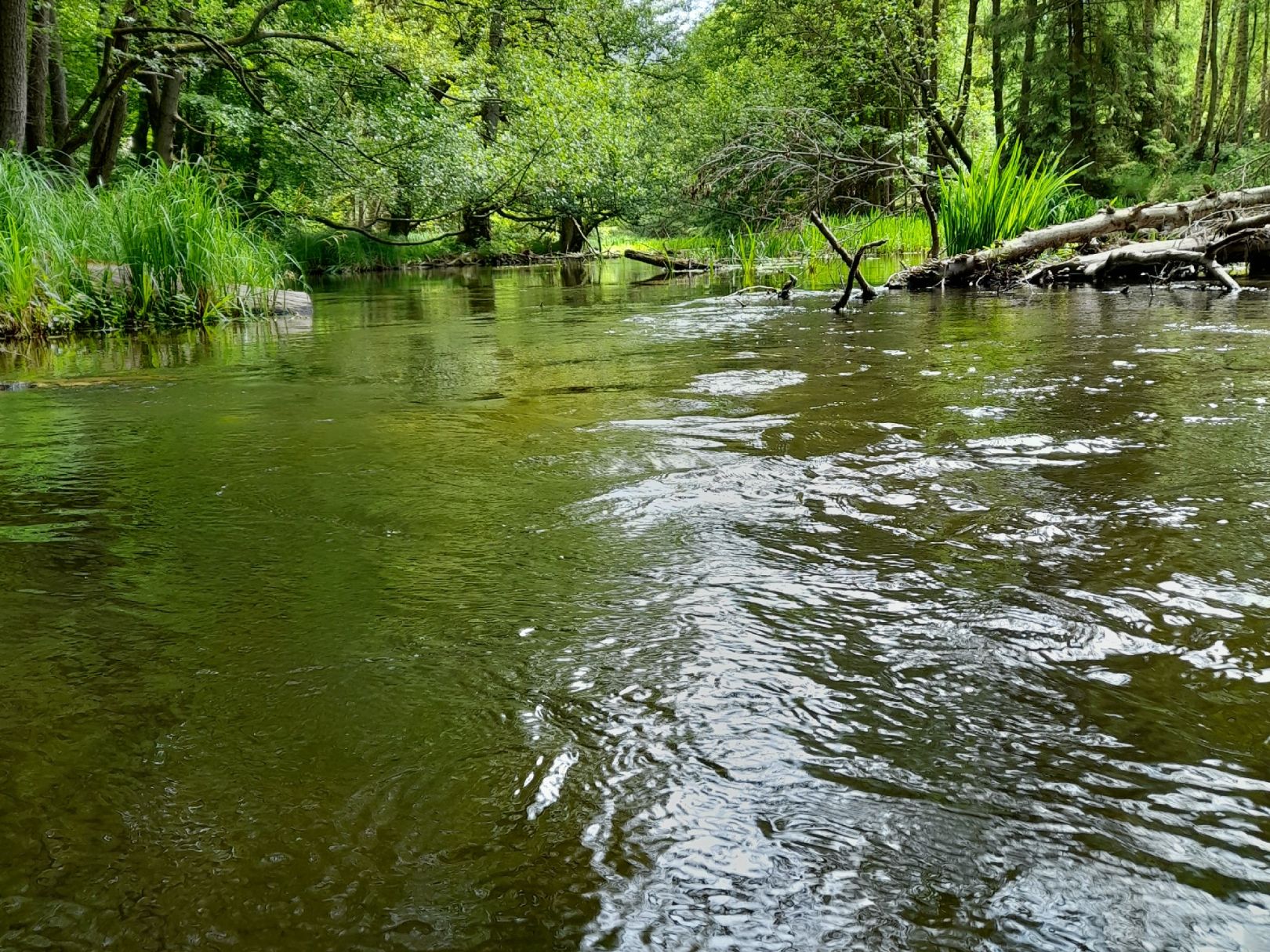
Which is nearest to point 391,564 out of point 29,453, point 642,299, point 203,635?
point 203,635

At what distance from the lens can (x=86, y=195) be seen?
6.81 metres

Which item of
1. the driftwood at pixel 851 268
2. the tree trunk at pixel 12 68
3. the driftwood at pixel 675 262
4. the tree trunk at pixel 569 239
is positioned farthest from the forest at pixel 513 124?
the tree trunk at pixel 569 239

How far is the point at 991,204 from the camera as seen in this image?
27.1 feet

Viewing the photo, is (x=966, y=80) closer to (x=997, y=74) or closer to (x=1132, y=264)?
(x=997, y=74)

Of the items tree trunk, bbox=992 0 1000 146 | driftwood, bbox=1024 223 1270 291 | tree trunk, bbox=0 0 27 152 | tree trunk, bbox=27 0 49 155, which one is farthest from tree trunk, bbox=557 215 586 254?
driftwood, bbox=1024 223 1270 291

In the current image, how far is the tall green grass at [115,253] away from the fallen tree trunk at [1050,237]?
20.3ft

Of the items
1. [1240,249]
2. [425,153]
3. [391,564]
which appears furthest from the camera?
[425,153]

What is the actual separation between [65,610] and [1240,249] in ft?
31.3

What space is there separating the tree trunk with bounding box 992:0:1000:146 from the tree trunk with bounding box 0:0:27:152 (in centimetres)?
1309

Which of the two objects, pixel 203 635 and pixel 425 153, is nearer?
pixel 203 635

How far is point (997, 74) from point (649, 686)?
1659cm

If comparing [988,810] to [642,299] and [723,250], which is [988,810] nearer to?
[642,299]

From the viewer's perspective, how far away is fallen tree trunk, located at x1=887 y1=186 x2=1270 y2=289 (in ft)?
27.3

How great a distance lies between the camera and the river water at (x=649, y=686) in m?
0.87
